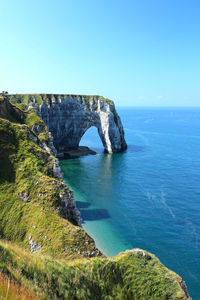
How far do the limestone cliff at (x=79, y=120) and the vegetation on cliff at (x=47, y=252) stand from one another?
7711 centimetres

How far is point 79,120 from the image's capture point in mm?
120375

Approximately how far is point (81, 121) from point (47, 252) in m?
103

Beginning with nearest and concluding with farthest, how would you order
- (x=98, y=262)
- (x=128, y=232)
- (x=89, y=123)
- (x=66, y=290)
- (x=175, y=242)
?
(x=66, y=290) → (x=98, y=262) → (x=175, y=242) → (x=128, y=232) → (x=89, y=123)

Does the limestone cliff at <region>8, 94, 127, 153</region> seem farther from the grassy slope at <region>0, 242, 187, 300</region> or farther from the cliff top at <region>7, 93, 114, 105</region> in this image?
the grassy slope at <region>0, 242, 187, 300</region>

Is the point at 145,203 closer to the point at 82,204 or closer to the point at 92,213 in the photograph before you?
the point at 92,213

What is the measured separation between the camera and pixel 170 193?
64.9 m

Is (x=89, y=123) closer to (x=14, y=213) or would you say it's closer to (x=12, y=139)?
(x=12, y=139)

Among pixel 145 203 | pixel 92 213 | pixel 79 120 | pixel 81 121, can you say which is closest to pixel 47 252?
pixel 92 213

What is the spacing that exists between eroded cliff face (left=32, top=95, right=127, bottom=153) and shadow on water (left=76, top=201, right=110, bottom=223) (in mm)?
62504

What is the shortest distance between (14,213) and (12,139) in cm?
1239

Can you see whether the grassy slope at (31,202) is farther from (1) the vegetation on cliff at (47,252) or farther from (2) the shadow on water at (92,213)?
(2) the shadow on water at (92,213)

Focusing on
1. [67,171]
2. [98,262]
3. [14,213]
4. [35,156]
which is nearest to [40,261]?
[98,262]

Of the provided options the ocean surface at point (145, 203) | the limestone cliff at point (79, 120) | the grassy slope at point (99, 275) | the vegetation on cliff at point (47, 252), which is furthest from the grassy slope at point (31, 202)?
the limestone cliff at point (79, 120)

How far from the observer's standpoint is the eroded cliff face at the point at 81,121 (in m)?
113
